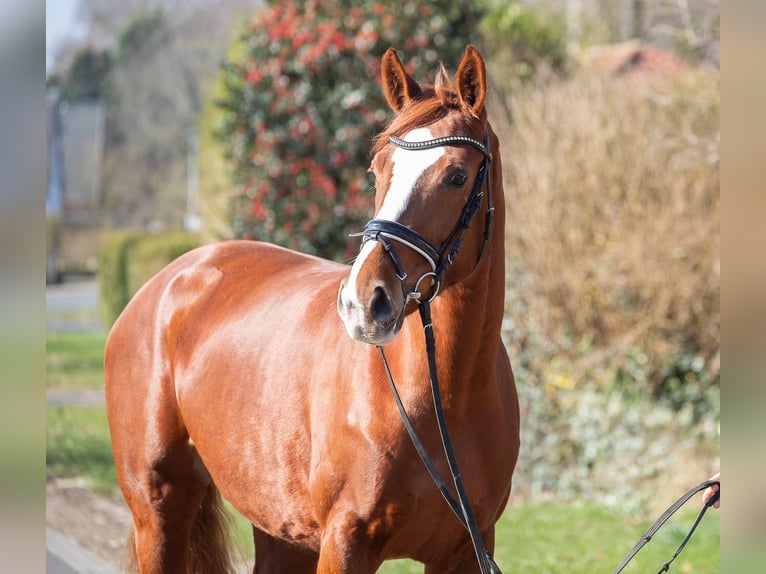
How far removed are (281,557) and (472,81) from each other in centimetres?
213

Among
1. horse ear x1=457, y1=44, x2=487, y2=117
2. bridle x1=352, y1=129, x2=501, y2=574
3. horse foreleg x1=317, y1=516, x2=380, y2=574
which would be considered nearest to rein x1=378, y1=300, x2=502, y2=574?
bridle x1=352, y1=129, x2=501, y2=574

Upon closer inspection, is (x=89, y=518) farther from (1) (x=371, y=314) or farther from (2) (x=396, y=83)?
(1) (x=371, y=314)

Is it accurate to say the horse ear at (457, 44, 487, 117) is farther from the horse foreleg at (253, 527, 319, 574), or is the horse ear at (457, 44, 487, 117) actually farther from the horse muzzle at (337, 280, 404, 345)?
the horse foreleg at (253, 527, 319, 574)

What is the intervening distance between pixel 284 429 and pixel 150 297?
4.15 ft

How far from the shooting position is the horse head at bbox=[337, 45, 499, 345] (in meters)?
2.38

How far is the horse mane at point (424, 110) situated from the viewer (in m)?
2.65

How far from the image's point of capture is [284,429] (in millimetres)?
3154

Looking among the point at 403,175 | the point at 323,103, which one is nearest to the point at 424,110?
the point at 403,175

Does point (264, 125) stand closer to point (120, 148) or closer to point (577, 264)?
point (577, 264)

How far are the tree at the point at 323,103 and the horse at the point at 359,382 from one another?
4.47 metres

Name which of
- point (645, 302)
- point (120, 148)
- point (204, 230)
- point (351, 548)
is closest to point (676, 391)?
point (645, 302)

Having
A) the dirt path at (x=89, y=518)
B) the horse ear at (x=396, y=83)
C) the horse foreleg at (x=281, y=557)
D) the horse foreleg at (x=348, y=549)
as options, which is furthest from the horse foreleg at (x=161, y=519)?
the dirt path at (x=89, y=518)

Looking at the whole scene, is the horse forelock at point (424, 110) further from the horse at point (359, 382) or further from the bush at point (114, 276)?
the bush at point (114, 276)

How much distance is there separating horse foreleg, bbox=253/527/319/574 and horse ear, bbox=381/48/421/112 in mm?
1888
